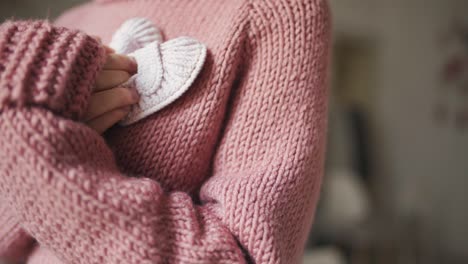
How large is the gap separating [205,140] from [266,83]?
11 centimetres

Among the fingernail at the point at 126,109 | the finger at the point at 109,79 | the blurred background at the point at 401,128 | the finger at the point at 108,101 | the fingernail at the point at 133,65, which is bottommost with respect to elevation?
the blurred background at the point at 401,128

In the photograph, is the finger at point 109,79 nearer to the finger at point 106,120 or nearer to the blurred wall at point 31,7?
the finger at point 106,120

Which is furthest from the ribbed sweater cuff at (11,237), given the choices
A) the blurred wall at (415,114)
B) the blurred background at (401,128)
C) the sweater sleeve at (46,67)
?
the blurred wall at (415,114)

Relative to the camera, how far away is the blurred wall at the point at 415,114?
2.10 m

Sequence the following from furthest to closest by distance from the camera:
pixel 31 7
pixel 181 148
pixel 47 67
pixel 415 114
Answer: pixel 415 114 < pixel 31 7 < pixel 181 148 < pixel 47 67

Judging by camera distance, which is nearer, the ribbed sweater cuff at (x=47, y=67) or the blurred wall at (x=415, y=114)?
the ribbed sweater cuff at (x=47, y=67)

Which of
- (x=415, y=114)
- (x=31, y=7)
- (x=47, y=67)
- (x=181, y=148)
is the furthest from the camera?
(x=415, y=114)

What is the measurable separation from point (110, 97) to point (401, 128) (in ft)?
7.02

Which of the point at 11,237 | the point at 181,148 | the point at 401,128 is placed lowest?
the point at 401,128

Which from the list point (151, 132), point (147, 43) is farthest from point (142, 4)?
point (151, 132)

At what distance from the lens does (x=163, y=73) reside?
444 mm

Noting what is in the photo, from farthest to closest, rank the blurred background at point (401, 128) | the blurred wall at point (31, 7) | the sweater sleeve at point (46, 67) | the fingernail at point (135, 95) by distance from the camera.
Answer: the blurred background at point (401, 128) < the blurred wall at point (31, 7) < the fingernail at point (135, 95) < the sweater sleeve at point (46, 67)

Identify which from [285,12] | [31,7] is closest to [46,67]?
[285,12]

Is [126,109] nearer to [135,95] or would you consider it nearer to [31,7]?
[135,95]
